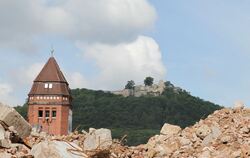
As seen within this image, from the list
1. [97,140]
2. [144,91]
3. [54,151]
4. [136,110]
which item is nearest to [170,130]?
[97,140]

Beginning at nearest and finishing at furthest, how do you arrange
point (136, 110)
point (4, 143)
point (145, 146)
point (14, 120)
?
point (4, 143), point (14, 120), point (145, 146), point (136, 110)

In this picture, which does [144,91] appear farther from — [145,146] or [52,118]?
[145,146]

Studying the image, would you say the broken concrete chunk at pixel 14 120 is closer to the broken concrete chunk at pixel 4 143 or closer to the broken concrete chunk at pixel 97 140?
the broken concrete chunk at pixel 4 143

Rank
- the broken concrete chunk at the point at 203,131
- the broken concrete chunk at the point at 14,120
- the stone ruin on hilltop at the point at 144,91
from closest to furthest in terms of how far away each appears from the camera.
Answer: the broken concrete chunk at the point at 14,120 → the broken concrete chunk at the point at 203,131 → the stone ruin on hilltop at the point at 144,91

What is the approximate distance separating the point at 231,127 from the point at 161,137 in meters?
1.50

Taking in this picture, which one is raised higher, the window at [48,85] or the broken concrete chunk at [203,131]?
the window at [48,85]

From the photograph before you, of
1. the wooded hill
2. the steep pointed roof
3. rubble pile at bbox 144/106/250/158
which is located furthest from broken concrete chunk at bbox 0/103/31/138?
the wooded hill

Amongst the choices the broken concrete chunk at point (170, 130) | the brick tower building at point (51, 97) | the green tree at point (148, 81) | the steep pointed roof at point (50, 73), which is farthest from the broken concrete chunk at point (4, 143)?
the green tree at point (148, 81)

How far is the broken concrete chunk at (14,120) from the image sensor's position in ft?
32.8

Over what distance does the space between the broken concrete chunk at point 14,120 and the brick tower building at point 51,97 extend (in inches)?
2197

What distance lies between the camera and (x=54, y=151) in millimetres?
8242

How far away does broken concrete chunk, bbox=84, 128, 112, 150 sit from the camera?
9508mm

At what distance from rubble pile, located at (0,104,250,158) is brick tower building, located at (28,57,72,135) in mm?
54194

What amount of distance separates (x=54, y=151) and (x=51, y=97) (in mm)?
59598
